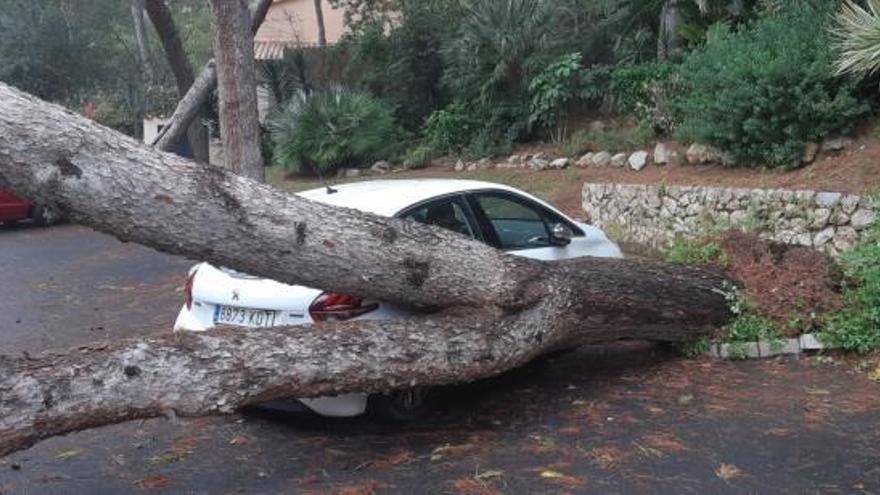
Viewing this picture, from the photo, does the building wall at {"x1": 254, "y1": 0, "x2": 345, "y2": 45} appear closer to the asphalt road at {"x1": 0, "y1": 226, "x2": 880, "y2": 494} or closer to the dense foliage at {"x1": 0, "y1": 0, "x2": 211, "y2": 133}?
the dense foliage at {"x1": 0, "y1": 0, "x2": 211, "y2": 133}

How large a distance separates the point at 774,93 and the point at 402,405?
269 inches

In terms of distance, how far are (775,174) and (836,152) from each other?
673 mm

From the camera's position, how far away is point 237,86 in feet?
37.4

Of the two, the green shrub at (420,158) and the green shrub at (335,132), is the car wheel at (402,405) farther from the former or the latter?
the green shrub at (335,132)

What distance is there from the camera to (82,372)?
495 centimetres

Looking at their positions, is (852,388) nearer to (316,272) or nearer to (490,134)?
(316,272)

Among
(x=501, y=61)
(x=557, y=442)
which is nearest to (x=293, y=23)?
(x=501, y=61)

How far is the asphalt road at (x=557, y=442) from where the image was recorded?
18.0ft

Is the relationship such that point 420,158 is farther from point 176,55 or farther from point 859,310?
point 859,310

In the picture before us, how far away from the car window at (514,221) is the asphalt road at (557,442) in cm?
98

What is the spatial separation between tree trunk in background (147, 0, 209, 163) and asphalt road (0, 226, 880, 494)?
11.0 metres

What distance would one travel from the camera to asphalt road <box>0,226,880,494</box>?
18.0ft

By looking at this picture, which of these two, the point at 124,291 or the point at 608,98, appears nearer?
the point at 124,291

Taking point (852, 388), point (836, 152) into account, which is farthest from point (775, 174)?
point (852, 388)
